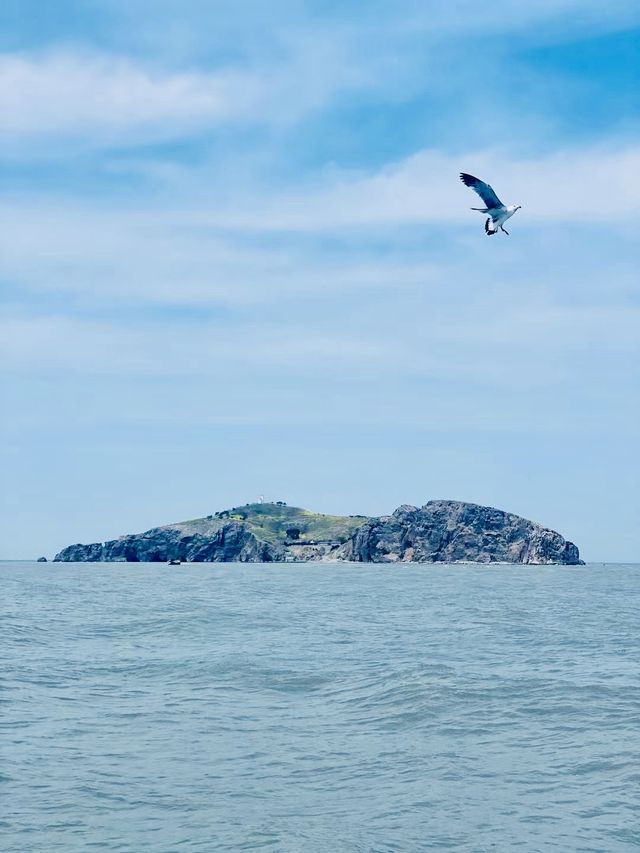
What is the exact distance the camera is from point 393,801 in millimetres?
20031

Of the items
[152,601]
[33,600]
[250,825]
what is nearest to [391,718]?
[250,825]

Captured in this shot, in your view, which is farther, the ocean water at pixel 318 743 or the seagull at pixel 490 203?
the seagull at pixel 490 203

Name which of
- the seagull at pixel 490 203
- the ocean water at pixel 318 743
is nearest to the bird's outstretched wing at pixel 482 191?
the seagull at pixel 490 203

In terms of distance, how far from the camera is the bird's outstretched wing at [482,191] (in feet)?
113

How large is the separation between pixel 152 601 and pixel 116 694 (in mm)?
52764

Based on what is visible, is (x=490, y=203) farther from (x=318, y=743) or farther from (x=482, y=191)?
(x=318, y=743)

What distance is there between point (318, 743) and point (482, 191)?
1977cm

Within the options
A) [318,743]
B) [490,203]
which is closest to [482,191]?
[490,203]

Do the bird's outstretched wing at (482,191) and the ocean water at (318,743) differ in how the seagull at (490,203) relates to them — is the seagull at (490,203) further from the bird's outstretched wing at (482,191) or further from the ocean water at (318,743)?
the ocean water at (318,743)

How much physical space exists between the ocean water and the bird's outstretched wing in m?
16.6

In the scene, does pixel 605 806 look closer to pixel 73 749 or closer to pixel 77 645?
pixel 73 749

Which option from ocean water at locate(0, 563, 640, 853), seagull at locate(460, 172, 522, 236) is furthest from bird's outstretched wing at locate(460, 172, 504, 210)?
ocean water at locate(0, 563, 640, 853)

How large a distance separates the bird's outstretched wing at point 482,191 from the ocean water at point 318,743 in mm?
16643

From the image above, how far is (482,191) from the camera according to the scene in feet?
114
